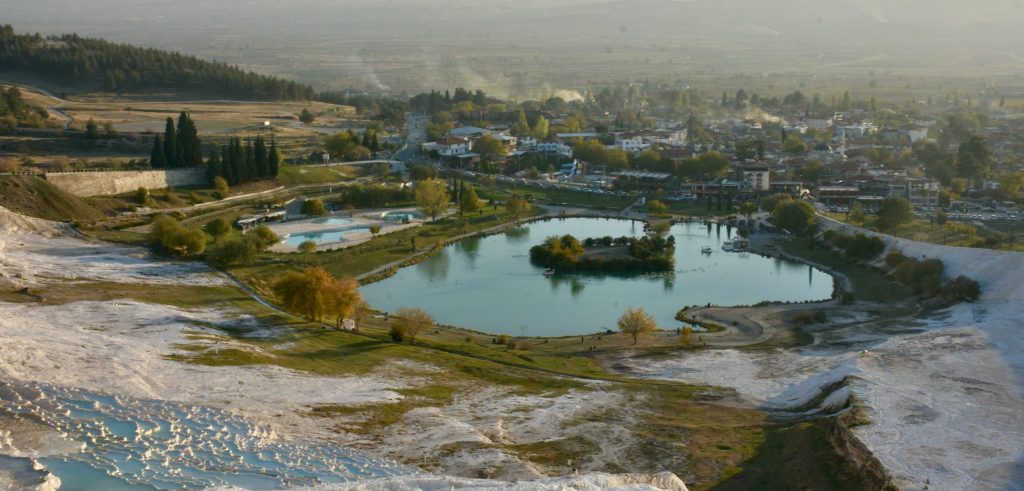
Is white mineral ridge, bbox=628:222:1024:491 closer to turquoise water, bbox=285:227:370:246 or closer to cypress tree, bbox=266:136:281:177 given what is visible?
turquoise water, bbox=285:227:370:246

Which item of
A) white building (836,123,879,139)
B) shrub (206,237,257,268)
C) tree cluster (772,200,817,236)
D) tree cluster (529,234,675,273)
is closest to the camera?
shrub (206,237,257,268)

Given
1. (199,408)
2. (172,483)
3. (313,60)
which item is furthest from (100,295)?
(313,60)

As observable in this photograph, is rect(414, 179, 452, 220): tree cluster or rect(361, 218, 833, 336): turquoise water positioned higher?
rect(414, 179, 452, 220): tree cluster

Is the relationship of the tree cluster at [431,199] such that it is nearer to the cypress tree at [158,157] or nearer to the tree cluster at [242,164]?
the tree cluster at [242,164]

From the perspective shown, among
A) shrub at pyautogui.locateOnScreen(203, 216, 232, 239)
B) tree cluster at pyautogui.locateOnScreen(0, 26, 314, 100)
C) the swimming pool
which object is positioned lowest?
the swimming pool

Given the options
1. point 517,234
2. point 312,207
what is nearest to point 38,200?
point 312,207

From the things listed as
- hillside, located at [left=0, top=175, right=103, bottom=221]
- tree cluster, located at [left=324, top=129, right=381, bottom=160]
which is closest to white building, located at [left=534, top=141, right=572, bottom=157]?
tree cluster, located at [left=324, top=129, right=381, bottom=160]
